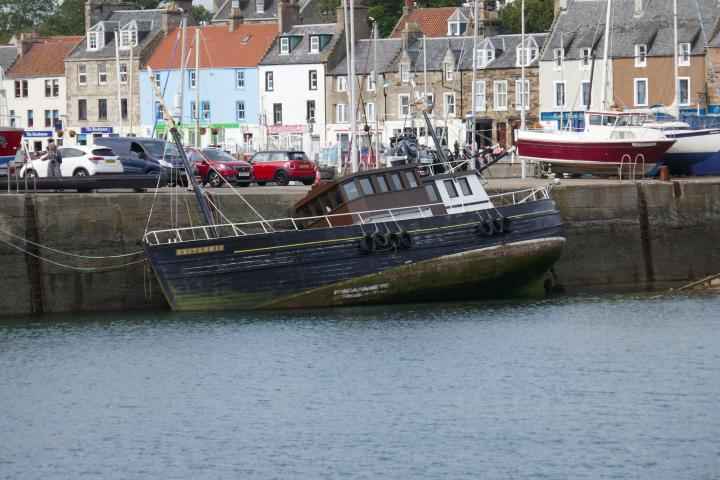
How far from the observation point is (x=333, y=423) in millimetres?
24234

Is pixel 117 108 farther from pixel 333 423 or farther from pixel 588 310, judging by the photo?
pixel 333 423

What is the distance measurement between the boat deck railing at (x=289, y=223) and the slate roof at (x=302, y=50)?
48175 mm

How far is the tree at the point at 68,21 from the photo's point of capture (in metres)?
120

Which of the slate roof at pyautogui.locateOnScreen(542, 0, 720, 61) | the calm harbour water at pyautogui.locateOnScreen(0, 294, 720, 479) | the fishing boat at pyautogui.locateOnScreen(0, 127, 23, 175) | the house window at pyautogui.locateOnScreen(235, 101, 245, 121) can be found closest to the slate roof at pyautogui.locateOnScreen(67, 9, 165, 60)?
the house window at pyautogui.locateOnScreen(235, 101, 245, 121)

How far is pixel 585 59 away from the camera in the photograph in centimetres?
7294

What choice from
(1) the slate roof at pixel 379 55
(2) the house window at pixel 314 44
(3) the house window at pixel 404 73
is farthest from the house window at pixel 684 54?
(2) the house window at pixel 314 44

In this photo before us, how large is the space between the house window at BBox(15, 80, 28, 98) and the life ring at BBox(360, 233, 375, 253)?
214 ft

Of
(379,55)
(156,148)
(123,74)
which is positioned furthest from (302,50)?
(156,148)

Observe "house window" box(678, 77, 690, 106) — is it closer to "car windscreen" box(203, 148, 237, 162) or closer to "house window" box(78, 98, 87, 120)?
"car windscreen" box(203, 148, 237, 162)

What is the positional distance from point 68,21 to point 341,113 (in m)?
46.5

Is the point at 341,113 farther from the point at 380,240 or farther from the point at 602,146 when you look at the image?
the point at 380,240

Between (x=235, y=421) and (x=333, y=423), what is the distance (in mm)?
1708

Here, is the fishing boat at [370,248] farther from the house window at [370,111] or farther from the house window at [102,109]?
the house window at [102,109]

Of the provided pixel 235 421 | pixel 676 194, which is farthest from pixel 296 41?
pixel 235 421
